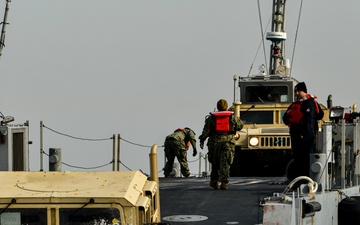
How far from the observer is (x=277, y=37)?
81.8 ft

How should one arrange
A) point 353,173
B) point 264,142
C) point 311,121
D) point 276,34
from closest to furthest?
1. point 311,121
2. point 353,173
3. point 264,142
4. point 276,34

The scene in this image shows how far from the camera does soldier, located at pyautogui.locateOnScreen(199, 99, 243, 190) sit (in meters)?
14.4

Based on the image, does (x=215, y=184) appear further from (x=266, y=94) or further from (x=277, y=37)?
(x=277, y=37)

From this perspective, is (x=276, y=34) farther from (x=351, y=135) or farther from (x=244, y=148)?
(x=351, y=135)

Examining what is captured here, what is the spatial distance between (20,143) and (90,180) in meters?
9.77

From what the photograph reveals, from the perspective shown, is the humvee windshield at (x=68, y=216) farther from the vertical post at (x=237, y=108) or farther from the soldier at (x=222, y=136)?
the vertical post at (x=237, y=108)

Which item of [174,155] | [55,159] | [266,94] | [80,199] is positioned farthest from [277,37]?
[80,199]

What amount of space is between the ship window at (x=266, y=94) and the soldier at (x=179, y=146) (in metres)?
2.82

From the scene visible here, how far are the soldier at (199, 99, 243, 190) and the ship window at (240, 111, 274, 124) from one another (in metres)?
7.29

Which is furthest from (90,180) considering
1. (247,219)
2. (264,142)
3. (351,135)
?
(264,142)

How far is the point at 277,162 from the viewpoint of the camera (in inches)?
839

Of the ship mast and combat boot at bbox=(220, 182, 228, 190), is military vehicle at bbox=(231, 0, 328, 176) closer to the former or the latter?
the ship mast

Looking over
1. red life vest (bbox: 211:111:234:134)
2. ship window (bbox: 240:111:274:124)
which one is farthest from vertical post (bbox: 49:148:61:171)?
ship window (bbox: 240:111:274:124)

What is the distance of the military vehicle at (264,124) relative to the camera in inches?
812
